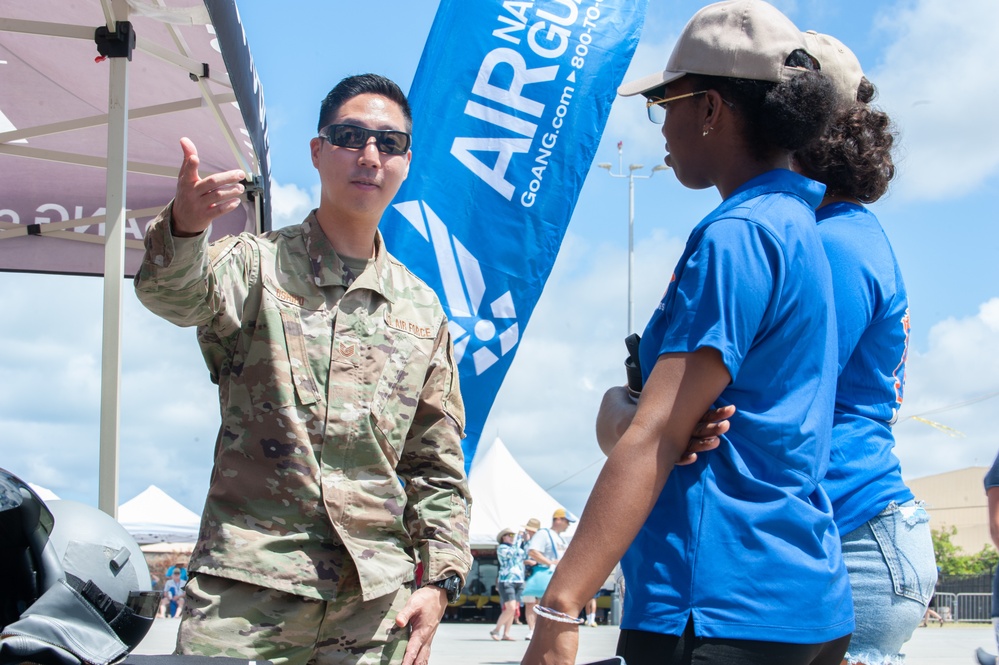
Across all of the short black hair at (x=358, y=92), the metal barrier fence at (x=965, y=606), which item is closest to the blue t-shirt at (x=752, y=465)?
the short black hair at (x=358, y=92)

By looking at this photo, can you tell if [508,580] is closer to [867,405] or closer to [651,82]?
[867,405]

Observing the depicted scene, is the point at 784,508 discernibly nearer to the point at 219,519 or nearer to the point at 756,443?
the point at 756,443

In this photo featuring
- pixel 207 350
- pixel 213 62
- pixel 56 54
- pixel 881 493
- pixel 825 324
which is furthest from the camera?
pixel 56 54

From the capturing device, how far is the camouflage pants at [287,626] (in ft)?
7.66

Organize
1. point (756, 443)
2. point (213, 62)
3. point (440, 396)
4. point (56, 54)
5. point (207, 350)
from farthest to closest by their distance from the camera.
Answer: point (56, 54) → point (213, 62) → point (440, 396) → point (207, 350) → point (756, 443)

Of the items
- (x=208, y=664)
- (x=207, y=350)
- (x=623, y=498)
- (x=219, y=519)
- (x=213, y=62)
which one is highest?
(x=213, y=62)

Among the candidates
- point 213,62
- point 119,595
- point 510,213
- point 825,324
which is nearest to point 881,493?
point 825,324

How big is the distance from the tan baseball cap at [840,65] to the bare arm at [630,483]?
93cm

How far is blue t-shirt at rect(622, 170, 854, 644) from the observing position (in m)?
1.60

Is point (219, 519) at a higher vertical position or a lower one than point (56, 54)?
lower

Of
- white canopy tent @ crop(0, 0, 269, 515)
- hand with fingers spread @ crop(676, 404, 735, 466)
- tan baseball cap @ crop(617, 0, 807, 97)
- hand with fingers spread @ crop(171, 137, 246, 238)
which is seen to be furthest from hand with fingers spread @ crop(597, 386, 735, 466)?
white canopy tent @ crop(0, 0, 269, 515)

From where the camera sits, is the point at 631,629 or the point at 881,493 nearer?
the point at 631,629

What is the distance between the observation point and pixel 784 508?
165cm

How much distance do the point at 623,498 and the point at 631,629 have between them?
0.80 ft
